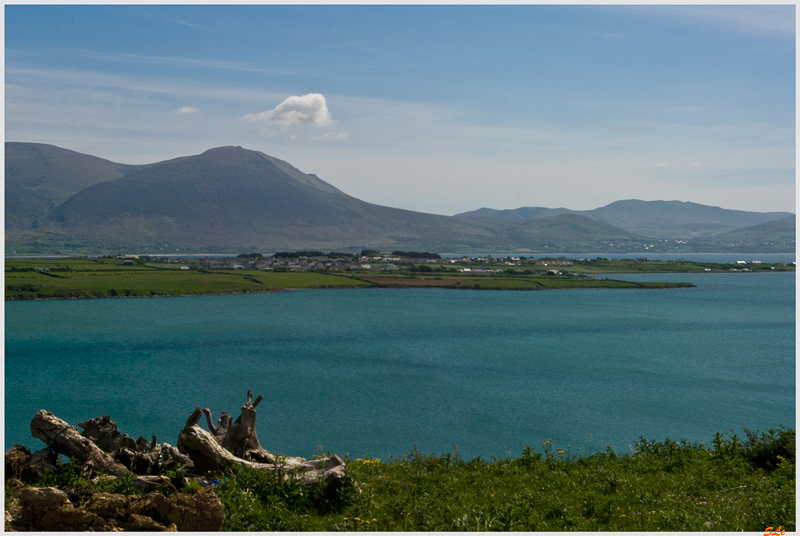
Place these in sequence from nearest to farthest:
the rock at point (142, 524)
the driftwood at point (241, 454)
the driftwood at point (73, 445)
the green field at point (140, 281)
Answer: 1. the rock at point (142, 524)
2. the driftwood at point (241, 454)
3. the driftwood at point (73, 445)
4. the green field at point (140, 281)

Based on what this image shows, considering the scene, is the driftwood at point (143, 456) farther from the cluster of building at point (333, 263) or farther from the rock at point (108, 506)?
the cluster of building at point (333, 263)

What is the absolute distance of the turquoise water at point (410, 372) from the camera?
2211 cm

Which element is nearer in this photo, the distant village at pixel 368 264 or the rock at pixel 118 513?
the rock at pixel 118 513

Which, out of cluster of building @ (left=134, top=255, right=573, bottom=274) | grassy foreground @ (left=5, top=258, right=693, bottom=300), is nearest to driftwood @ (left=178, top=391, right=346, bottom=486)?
grassy foreground @ (left=5, top=258, right=693, bottom=300)

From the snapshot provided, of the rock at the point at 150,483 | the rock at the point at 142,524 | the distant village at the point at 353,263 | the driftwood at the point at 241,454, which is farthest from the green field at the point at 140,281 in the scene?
the rock at the point at 142,524

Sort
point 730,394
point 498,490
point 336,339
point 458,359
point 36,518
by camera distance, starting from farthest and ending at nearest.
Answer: point 336,339, point 458,359, point 730,394, point 498,490, point 36,518

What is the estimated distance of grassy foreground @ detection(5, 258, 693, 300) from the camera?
71.7 m

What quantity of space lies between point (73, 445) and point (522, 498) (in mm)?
5401

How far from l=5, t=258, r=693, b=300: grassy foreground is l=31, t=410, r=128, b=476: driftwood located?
69253 mm

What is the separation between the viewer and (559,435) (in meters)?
21.4

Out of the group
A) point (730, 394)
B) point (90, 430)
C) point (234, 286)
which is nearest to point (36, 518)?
point (90, 430)

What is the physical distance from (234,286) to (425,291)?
2562 cm

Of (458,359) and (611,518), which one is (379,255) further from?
(611,518)

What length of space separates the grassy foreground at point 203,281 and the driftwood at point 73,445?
227 ft
